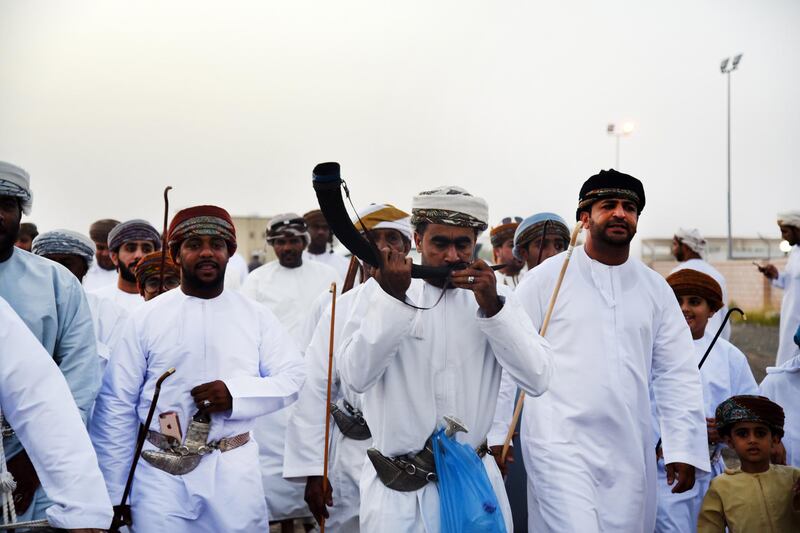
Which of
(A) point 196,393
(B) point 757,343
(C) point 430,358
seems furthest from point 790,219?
(B) point 757,343

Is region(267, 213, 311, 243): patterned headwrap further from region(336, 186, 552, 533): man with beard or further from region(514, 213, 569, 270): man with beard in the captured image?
region(336, 186, 552, 533): man with beard

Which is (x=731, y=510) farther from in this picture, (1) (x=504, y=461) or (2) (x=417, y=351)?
(2) (x=417, y=351)

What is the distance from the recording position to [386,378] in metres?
3.73

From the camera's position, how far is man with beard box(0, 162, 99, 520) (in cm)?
377

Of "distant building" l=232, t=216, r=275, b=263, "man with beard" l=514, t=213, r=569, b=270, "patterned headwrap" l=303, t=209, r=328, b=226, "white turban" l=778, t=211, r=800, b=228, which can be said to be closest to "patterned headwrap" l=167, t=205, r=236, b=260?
"man with beard" l=514, t=213, r=569, b=270

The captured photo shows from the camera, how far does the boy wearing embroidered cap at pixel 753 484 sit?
15.4 feet

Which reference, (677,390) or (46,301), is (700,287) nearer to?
(677,390)

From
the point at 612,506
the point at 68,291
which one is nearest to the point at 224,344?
the point at 68,291

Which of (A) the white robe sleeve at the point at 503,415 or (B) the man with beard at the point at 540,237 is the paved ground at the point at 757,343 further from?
(A) the white robe sleeve at the point at 503,415

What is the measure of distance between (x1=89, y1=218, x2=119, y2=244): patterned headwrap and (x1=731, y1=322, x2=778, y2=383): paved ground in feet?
38.6

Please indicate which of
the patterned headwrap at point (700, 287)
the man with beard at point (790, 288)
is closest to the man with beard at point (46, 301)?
the patterned headwrap at point (700, 287)

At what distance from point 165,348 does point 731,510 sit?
3146mm

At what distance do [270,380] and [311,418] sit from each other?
0.40 metres

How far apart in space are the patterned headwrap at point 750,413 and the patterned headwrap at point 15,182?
3.91m
